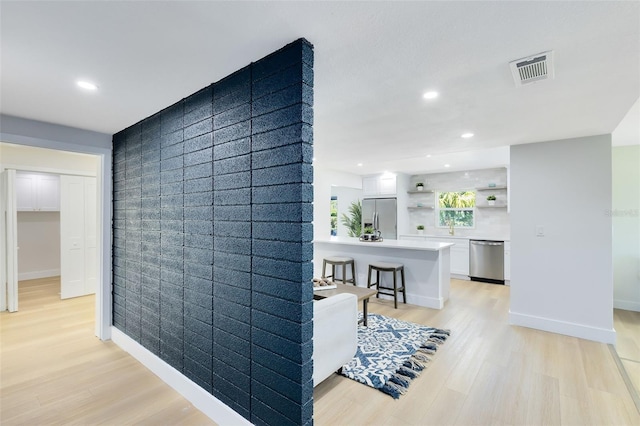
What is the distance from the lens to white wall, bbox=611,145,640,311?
4.23 m

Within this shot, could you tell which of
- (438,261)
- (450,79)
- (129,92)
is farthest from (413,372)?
(129,92)

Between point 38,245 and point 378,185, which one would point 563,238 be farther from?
point 38,245

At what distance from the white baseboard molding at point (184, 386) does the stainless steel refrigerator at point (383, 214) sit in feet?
17.2

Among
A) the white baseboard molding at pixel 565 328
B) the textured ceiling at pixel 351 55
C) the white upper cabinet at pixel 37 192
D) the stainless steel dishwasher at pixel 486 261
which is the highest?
the textured ceiling at pixel 351 55

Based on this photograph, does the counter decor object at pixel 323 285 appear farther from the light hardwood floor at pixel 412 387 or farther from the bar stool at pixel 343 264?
the bar stool at pixel 343 264

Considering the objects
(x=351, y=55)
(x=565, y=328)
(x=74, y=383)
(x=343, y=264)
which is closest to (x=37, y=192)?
(x=74, y=383)

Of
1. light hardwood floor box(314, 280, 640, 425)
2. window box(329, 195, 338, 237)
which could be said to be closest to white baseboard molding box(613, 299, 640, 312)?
light hardwood floor box(314, 280, 640, 425)

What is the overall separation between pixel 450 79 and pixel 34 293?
22.6 feet

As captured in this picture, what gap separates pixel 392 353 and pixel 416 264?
74.5 inches

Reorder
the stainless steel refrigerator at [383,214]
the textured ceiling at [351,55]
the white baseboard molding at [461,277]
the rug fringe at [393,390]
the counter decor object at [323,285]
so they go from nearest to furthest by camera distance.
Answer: the textured ceiling at [351,55] < the rug fringe at [393,390] < the counter decor object at [323,285] < the white baseboard molding at [461,277] < the stainless steel refrigerator at [383,214]

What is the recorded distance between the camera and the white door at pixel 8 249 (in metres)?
4.17

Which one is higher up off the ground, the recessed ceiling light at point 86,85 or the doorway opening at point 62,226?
the recessed ceiling light at point 86,85

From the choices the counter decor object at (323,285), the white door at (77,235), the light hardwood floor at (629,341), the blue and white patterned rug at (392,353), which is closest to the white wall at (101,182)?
the white door at (77,235)

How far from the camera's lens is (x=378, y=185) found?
24.3 feet
